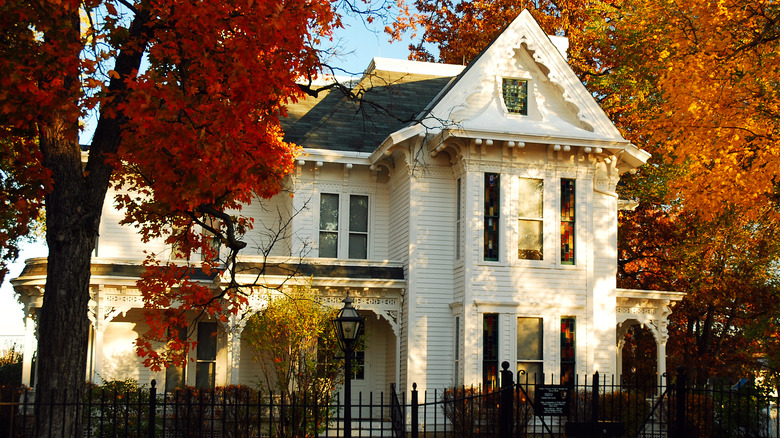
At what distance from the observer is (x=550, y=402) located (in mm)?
12844

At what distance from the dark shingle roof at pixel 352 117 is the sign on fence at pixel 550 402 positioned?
452 inches

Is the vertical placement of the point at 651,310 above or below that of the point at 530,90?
below

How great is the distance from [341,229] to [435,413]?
1211cm

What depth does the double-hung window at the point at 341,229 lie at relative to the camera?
78.3ft

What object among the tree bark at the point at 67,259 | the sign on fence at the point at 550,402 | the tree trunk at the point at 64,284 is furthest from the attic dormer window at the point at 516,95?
the tree trunk at the point at 64,284

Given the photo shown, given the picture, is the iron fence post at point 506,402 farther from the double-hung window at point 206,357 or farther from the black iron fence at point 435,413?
the double-hung window at point 206,357

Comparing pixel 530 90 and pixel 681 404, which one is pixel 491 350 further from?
pixel 681 404

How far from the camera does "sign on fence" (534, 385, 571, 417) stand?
505 inches

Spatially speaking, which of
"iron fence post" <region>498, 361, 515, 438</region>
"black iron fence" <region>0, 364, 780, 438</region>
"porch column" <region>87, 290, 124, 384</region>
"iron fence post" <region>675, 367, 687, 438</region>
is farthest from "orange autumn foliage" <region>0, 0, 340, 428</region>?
"porch column" <region>87, 290, 124, 384</region>

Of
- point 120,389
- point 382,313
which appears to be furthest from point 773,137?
point 120,389

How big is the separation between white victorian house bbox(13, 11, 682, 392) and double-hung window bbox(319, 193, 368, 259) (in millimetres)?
57

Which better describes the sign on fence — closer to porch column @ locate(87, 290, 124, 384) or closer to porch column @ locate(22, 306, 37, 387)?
porch column @ locate(87, 290, 124, 384)

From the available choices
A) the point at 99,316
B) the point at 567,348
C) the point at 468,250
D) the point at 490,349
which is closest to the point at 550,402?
the point at 490,349

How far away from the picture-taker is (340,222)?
2391cm
